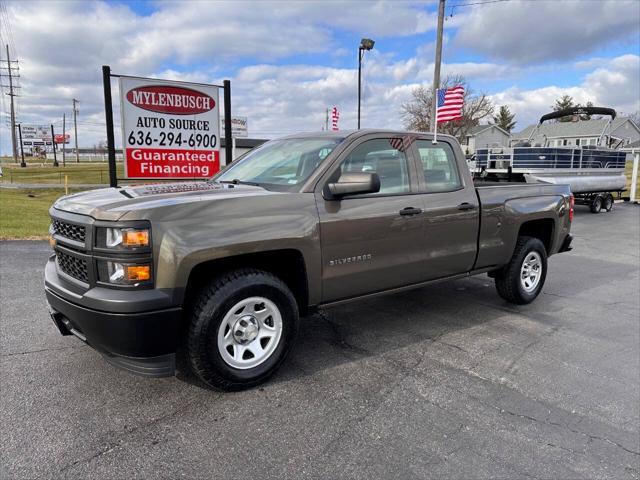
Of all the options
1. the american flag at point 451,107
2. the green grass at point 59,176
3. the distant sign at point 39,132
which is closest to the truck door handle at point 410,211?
the american flag at point 451,107

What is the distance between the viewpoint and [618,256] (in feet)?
29.7

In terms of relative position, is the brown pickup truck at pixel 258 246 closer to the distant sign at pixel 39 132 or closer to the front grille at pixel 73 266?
the front grille at pixel 73 266

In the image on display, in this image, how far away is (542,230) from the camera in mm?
5910

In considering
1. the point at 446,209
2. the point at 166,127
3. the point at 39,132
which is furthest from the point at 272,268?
the point at 39,132

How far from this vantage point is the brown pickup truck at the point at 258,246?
2.94 m

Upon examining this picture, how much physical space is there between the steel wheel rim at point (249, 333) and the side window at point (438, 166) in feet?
6.48

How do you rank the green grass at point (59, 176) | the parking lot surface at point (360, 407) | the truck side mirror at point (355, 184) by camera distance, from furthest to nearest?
the green grass at point (59, 176) < the truck side mirror at point (355, 184) < the parking lot surface at point (360, 407)

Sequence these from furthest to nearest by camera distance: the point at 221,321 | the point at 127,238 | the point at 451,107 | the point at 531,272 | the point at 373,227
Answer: the point at 451,107, the point at 531,272, the point at 373,227, the point at 221,321, the point at 127,238

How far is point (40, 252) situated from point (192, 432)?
21.0ft

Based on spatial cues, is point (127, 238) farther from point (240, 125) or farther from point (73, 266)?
point (240, 125)

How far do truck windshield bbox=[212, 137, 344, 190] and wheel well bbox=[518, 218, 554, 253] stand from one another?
292 cm

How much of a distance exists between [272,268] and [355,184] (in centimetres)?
91

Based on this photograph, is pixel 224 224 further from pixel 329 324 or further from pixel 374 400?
pixel 329 324

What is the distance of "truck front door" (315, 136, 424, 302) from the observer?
372 cm
